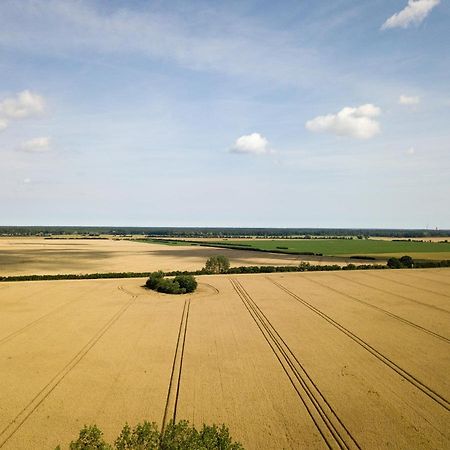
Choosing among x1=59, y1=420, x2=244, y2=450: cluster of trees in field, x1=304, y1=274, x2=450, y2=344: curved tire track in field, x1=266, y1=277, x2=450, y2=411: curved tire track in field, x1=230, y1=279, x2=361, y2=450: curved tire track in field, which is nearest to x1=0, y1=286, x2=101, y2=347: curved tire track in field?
x1=230, y1=279, x2=361, y2=450: curved tire track in field

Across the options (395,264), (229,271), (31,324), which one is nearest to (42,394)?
(31,324)

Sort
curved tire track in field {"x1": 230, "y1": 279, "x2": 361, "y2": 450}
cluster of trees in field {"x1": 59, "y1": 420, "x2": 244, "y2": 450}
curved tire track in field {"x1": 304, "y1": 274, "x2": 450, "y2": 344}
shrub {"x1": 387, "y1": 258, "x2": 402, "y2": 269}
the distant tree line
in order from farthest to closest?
1. shrub {"x1": 387, "y1": 258, "x2": 402, "y2": 269}
2. the distant tree line
3. curved tire track in field {"x1": 304, "y1": 274, "x2": 450, "y2": 344}
4. curved tire track in field {"x1": 230, "y1": 279, "x2": 361, "y2": 450}
5. cluster of trees in field {"x1": 59, "y1": 420, "x2": 244, "y2": 450}

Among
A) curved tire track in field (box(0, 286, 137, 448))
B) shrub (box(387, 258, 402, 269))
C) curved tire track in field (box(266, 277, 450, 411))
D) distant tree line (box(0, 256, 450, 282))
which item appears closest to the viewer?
curved tire track in field (box(0, 286, 137, 448))

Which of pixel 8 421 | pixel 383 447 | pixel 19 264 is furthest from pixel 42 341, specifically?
pixel 19 264

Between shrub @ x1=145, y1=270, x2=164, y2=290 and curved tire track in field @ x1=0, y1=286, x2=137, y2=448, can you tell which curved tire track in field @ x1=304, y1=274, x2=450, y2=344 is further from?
curved tire track in field @ x1=0, y1=286, x2=137, y2=448

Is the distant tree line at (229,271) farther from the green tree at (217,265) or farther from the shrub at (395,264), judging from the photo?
the green tree at (217,265)

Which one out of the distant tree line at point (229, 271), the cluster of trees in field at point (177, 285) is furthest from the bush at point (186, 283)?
the distant tree line at point (229, 271)

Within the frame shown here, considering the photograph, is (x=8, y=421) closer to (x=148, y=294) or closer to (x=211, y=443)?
(x=211, y=443)
